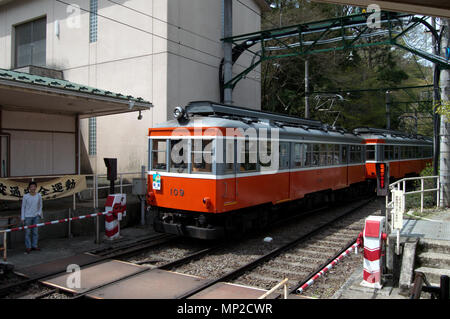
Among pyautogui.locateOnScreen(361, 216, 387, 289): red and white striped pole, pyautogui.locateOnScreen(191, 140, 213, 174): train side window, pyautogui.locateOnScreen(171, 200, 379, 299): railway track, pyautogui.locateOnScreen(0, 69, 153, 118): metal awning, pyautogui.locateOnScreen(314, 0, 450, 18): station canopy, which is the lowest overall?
pyautogui.locateOnScreen(171, 200, 379, 299): railway track

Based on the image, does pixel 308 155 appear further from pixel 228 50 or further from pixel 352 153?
pixel 228 50

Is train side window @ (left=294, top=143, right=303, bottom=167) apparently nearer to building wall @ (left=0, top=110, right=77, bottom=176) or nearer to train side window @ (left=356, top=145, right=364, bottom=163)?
train side window @ (left=356, top=145, right=364, bottom=163)

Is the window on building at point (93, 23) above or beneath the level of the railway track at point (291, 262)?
above

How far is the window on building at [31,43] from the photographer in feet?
57.9

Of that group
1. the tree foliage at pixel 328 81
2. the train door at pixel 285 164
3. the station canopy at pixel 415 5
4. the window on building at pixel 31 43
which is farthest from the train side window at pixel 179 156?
the tree foliage at pixel 328 81

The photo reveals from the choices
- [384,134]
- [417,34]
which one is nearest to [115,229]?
[384,134]

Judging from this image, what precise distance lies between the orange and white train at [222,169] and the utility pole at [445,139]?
4.10 metres

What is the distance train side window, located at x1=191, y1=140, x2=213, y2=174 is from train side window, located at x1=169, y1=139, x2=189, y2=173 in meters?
0.21

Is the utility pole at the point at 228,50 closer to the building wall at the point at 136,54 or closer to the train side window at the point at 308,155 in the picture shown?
the building wall at the point at 136,54

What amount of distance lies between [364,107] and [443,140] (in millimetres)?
Answer: 18374

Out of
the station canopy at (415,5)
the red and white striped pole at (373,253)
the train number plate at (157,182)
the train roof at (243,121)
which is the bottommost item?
the red and white striped pole at (373,253)

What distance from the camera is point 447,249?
6734 millimetres

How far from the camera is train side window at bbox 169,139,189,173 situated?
866 centimetres

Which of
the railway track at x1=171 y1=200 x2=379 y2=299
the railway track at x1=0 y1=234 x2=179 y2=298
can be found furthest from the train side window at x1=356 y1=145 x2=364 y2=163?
the railway track at x1=0 y1=234 x2=179 y2=298
